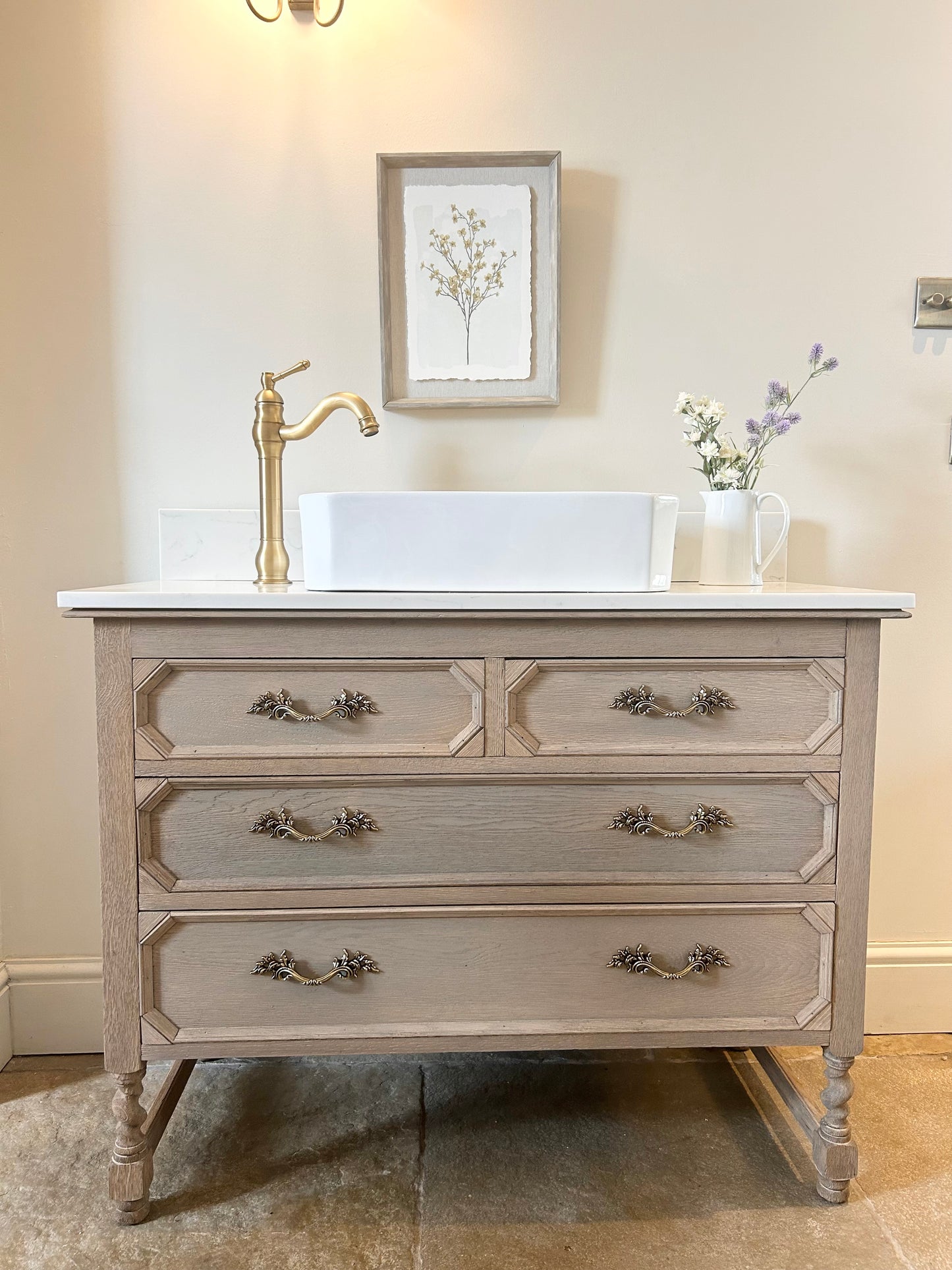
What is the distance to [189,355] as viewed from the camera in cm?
158

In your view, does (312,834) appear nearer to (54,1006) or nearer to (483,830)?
(483,830)

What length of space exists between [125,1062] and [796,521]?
148 centimetres

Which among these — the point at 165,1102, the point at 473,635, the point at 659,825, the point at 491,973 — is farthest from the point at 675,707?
the point at 165,1102

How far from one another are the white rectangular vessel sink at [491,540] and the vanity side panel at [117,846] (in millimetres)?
322

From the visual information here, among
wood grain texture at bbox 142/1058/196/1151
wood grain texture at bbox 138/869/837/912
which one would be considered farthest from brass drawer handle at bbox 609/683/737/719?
wood grain texture at bbox 142/1058/196/1151

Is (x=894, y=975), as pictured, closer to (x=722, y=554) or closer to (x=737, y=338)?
(x=722, y=554)

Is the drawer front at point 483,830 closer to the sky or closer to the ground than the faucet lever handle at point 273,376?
closer to the ground

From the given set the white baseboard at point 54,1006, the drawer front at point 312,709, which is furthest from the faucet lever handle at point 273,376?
the white baseboard at point 54,1006

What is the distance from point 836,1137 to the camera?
1221 mm

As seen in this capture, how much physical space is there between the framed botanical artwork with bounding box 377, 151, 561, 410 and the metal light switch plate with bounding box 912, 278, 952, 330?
0.71 meters

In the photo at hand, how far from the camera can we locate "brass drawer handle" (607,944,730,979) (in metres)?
1.18

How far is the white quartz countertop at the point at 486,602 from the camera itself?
1104mm

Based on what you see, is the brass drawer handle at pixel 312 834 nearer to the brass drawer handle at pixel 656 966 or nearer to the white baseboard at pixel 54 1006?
the brass drawer handle at pixel 656 966

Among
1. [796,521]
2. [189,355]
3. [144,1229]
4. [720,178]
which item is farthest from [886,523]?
[144,1229]
